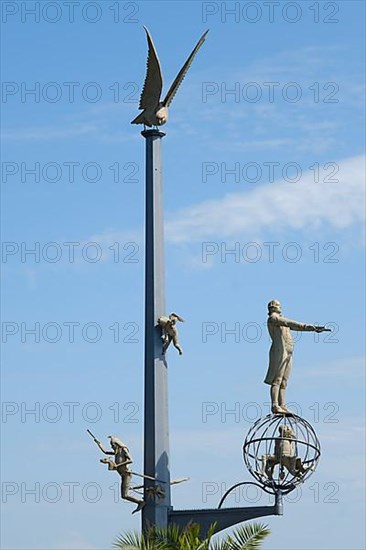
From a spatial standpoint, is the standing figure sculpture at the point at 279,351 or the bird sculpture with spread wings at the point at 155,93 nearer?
the standing figure sculpture at the point at 279,351

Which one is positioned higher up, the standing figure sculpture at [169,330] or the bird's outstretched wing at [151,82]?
the bird's outstretched wing at [151,82]

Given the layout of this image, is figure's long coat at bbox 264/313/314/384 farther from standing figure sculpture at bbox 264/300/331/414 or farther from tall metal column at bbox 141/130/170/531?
tall metal column at bbox 141/130/170/531

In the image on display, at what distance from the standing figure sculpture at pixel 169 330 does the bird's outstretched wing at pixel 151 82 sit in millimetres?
4467

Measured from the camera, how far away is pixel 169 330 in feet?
89.1

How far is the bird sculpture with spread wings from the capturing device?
A: 28.3 meters

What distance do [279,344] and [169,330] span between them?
7.70 ft

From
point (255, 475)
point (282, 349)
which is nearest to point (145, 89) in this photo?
point (282, 349)

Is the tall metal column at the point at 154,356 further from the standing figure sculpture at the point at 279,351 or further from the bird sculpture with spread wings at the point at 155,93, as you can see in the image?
the standing figure sculpture at the point at 279,351

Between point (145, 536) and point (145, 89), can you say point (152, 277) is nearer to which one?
point (145, 89)

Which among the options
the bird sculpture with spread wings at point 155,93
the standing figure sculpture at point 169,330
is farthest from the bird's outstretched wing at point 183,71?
the standing figure sculpture at point 169,330

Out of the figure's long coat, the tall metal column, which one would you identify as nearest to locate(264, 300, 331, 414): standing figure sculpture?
the figure's long coat

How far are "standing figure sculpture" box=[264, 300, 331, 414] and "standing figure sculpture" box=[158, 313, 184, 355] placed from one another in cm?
195

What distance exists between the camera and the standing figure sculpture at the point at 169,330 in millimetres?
27125

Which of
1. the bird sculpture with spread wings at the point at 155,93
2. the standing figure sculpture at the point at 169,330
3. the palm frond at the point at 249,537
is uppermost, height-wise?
the bird sculpture with spread wings at the point at 155,93
